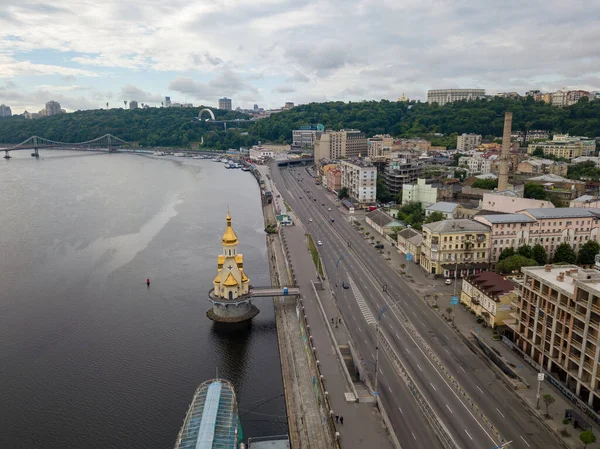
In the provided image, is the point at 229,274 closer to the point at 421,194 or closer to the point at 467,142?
the point at 421,194

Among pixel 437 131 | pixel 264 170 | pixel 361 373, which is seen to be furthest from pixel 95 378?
pixel 437 131

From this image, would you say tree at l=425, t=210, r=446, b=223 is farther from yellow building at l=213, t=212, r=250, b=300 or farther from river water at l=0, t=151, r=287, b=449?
yellow building at l=213, t=212, r=250, b=300

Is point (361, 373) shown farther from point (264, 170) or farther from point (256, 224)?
point (264, 170)

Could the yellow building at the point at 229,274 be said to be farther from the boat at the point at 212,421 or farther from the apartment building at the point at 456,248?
the apartment building at the point at 456,248

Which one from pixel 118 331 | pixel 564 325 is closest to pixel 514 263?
pixel 564 325

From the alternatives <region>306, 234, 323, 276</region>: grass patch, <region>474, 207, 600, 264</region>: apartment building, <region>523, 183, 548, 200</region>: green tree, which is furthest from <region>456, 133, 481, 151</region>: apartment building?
<region>306, 234, 323, 276</region>: grass patch

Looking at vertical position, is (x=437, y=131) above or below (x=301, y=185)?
above
